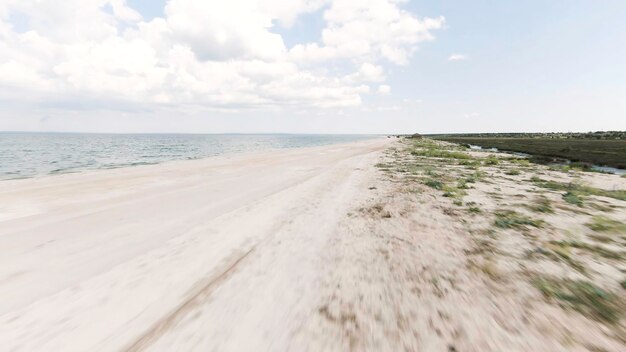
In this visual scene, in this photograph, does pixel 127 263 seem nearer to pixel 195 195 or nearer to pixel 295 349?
pixel 295 349

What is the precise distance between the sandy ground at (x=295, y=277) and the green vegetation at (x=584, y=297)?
0.08 metres

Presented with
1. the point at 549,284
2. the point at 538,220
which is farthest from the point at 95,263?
the point at 538,220

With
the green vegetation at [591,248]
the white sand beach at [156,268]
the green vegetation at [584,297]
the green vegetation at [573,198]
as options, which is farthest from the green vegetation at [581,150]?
the white sand beach at [156,268]

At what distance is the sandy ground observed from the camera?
12.9ft

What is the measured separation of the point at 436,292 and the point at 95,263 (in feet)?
23.0

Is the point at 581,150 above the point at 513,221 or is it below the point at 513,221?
below

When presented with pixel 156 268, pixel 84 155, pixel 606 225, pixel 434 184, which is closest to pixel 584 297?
pixel 606 225

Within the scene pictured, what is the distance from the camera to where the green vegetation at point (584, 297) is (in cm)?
436

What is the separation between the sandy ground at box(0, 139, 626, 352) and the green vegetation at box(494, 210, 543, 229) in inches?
13.0

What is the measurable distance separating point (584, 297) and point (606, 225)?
17.8ft

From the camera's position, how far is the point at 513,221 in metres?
8.80

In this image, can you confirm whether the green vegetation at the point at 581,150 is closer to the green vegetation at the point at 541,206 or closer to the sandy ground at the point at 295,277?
the green vegetation at the point at 541,206

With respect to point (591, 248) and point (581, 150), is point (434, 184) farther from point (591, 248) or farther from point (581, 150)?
point (581, 150)

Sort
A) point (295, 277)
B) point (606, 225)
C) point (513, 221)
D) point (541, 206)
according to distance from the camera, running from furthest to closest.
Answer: point (541, 206), point (513, 221), point (606, 225), point (295, 277)
